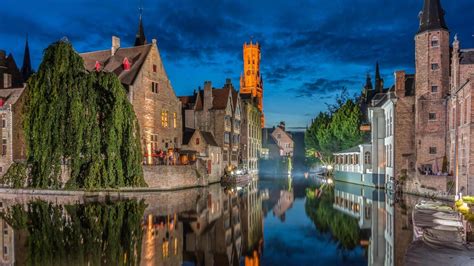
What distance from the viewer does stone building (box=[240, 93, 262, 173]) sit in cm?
7700

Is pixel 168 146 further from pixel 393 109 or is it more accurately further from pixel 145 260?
pixel 145 260

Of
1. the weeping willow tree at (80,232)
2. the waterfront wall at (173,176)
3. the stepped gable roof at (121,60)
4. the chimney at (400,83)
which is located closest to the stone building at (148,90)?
the stepped gable roof at (121,60)

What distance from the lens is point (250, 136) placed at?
80.2 meters

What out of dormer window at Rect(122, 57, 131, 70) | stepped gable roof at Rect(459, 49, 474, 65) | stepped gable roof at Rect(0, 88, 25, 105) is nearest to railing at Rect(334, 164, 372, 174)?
stepped gable roof at Rect(459, 49, 474, 65)

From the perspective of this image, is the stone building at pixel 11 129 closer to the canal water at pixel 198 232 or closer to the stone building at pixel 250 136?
the canal water at pixel 198 232

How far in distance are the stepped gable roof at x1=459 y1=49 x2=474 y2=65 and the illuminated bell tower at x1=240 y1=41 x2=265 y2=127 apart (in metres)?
111

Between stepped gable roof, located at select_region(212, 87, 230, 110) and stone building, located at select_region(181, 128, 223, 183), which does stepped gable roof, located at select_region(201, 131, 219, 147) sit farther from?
stepped gable roof, located at select_region(212, 87, 230, 110)

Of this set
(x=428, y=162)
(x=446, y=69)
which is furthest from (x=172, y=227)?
(x=446, y=69)

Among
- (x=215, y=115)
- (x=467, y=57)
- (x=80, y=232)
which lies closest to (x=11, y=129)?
(x=215, y=115)

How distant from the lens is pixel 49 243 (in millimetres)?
16812

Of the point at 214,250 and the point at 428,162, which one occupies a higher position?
the point at 428,162

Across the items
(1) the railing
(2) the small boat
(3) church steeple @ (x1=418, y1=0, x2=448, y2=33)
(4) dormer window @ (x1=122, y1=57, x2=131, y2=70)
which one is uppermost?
(3) church steeple @ (x1=418, y1=0, x2=448, y2=33)

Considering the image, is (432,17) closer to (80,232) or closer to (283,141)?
(80,232)

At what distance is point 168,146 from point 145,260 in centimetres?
3848
